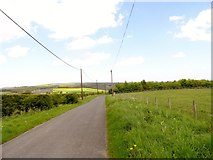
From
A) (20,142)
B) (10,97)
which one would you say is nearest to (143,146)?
(20,142)

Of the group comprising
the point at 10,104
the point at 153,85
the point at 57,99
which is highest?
the point at 153,85

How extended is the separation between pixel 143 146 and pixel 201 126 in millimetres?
4059

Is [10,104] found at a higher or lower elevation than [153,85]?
lower

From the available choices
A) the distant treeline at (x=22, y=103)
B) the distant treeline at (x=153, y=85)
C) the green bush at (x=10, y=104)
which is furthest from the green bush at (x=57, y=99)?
the distant treeline at (x=153, y=85)

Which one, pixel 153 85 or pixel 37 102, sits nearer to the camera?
pixel 37 102

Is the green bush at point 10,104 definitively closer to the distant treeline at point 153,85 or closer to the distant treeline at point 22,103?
the distant treeline at point 22,103

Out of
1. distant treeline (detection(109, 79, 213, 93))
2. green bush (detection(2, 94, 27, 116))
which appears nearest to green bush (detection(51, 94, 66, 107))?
green bush (detection(2, 94, 27, 116))

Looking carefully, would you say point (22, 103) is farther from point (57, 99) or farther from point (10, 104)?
point (57, 99)

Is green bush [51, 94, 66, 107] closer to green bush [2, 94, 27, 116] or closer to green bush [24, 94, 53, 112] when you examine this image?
green bush [24, 94, 53, 112]

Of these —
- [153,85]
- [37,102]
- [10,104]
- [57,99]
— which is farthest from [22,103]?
[153,85]

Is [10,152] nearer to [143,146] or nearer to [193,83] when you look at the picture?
[143,146]

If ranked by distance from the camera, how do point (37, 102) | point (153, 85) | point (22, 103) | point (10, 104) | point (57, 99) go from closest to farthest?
point (10, 104)
point (22, 103)
point (37, 102)
point (57, 99)
point (153, 85)

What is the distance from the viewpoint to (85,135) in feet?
48.5

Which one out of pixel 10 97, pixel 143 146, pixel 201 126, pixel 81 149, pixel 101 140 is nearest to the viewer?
pixel 143 146
